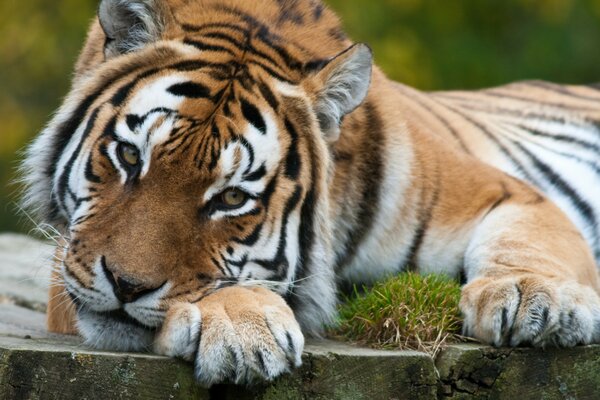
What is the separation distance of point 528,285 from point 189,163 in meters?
1.13

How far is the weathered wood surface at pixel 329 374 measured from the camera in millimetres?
2867

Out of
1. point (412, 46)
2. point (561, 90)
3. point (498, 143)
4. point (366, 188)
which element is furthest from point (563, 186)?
point (412, 46)

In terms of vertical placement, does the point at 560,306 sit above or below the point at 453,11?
above

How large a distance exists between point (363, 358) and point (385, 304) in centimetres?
46

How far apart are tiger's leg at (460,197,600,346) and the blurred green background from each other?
7176 millimetres

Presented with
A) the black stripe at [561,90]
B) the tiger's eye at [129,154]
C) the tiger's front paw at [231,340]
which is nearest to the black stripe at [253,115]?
the tiger's eye at [129,154]

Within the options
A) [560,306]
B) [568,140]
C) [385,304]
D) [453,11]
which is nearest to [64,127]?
[385,304]

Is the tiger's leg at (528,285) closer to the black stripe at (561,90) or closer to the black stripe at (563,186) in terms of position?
the black stripe at (563,186)

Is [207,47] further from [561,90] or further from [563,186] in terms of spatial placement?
[561,90]

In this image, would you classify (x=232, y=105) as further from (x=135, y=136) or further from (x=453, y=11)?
(x=453, y=11)

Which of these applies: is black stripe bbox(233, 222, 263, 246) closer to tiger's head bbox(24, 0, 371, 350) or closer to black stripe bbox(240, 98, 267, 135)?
tiger's head bbox(24, 0, 371, 350)

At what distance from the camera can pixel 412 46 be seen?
11.5 m

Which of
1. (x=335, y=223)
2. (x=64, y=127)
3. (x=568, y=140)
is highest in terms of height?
(x=64, y=127)

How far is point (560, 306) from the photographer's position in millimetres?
3352
